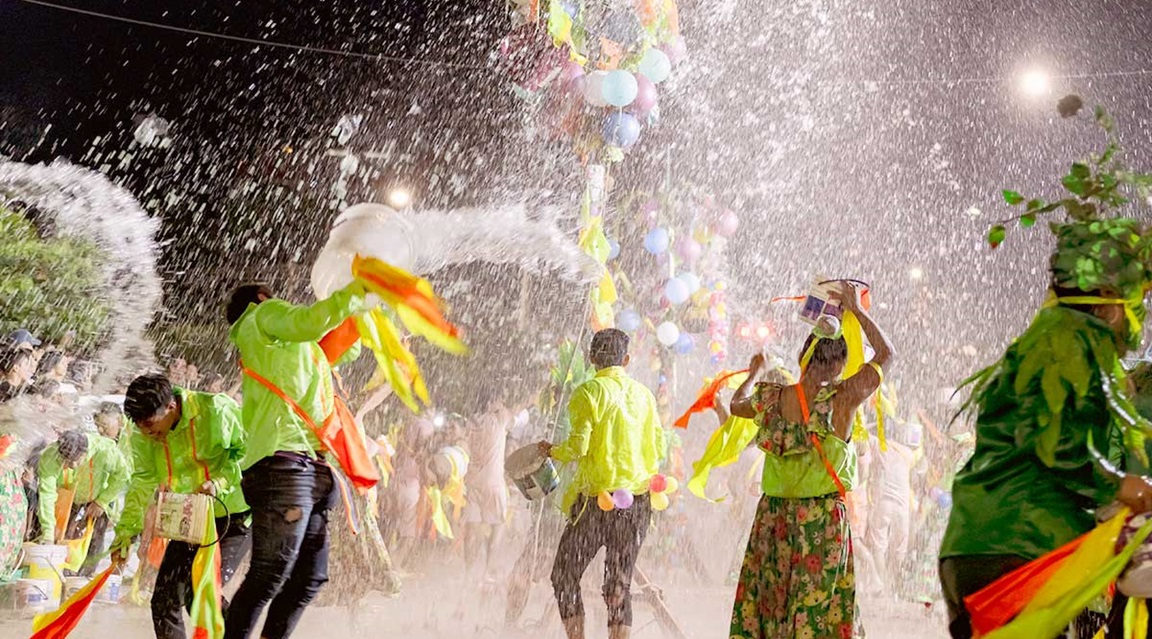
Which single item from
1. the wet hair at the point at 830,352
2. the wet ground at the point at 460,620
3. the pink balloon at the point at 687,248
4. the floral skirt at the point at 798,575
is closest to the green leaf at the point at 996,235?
the wet hair at the point at 830,352

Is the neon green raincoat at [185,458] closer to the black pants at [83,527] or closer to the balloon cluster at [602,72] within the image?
the balloon cluster at [602,72]

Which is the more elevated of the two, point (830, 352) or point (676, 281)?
point (676, 281)

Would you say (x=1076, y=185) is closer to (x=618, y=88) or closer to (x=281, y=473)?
(x=281, y=473)

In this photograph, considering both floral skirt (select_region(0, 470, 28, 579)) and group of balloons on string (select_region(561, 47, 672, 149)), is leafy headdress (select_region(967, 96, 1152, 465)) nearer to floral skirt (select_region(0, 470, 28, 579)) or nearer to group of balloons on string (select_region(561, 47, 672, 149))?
group of balloons on string (select_region(561, 47, 672, 149))

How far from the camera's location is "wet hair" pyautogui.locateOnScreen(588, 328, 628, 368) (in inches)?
246

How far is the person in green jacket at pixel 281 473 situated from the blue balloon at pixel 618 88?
160 inches

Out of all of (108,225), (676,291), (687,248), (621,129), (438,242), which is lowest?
(438,242)

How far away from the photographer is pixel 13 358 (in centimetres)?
850

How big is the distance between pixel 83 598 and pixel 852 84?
35.3ft

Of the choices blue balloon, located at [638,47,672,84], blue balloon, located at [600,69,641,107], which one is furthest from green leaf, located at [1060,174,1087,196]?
blue balloon, located at [638,47,672,84]

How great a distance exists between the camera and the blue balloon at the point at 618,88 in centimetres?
817

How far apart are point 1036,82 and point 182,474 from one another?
11.6m

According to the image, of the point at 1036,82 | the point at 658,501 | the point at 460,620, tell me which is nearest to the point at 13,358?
the point at 460,620

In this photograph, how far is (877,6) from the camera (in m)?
12.9
